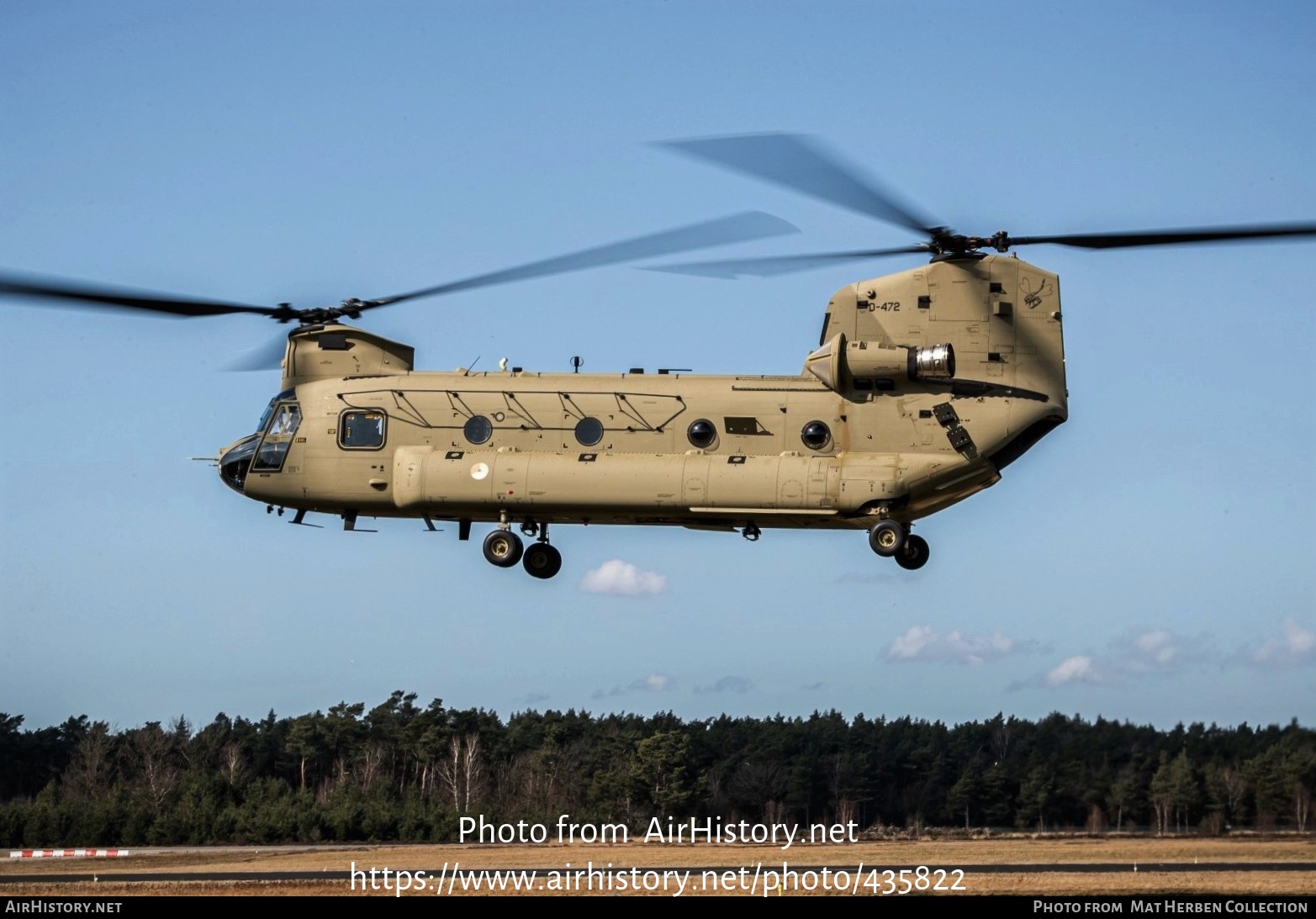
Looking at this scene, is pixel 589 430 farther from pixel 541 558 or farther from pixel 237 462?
pixel 237 462

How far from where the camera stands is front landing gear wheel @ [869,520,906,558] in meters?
29.5

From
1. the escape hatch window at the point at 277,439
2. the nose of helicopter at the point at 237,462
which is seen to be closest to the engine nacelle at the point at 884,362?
the escape hatch window at the point at 277,439

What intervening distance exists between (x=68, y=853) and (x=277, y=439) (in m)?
22.9

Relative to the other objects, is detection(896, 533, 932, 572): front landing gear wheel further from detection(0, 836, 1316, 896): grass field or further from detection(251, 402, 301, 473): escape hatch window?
detection(251, 402, 301, 473): escape hatch window

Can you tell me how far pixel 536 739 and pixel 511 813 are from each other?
24.5 ft

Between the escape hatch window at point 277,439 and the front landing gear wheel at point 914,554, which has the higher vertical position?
the escape hatch window at point 277,439

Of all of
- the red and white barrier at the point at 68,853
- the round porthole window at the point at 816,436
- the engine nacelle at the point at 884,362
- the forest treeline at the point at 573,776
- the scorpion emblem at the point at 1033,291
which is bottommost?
the red and white barrier at the point at 68,853

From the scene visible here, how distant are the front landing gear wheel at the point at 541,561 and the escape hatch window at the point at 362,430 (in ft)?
11.3

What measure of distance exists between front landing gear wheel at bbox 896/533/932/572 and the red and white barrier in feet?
98.3

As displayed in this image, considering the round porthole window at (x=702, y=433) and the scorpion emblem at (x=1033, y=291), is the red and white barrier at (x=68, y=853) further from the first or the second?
the scorpion emblem at (x=1033, y=291)

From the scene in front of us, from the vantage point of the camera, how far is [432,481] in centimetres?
3081

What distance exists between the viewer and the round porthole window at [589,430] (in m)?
30.7
